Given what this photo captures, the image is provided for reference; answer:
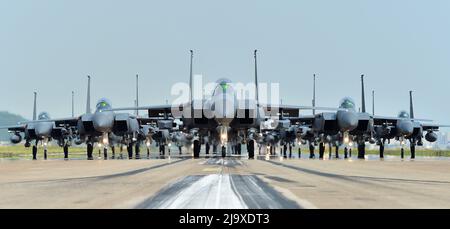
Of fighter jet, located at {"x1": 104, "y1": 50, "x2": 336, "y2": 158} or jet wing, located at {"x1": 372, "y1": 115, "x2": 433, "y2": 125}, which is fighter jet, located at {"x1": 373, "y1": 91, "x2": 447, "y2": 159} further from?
fighter jet, located at {"x1": 104, "y1": 50, "x2": 336, "y2": 158}

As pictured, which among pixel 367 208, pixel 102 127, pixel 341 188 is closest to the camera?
pixel 367 208

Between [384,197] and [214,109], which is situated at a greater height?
[214,109]

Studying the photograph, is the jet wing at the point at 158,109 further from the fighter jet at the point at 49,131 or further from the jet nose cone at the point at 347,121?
the jet nose cone at the point at 347,121

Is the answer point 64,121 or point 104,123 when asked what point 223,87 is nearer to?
point 104,123

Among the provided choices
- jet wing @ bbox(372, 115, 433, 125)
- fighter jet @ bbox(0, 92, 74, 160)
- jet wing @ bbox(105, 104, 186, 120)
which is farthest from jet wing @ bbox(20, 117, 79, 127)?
jet wing @ bbox(372, 115, 433, 125)

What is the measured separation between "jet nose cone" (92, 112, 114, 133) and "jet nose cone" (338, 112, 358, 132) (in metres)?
20.1

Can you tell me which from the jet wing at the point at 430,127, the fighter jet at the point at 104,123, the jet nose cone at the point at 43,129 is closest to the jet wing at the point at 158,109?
the fighter jet at the point at 104,123

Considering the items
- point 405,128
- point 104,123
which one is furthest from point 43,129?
point 405,128

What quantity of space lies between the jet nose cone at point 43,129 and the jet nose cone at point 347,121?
96.2ft
